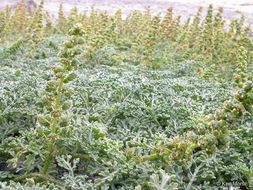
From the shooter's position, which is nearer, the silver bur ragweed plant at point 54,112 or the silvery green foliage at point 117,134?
the silver bur ragweed plant at point 54,112

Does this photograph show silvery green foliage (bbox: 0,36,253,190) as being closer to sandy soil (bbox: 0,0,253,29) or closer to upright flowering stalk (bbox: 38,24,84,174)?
upright flowering stalk (bbox: 38,24,84,174)

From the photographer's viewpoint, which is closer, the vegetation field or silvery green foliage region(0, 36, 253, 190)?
the vegetation field

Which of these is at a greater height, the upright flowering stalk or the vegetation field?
the upright flowering stalk

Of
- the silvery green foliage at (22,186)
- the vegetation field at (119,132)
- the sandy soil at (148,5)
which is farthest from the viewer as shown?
the sandy soil at (148,5)

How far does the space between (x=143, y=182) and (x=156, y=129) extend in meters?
0.68

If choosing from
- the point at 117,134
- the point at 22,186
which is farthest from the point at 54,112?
the point at 117,134

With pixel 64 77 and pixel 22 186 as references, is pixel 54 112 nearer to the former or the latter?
pixel 64 77

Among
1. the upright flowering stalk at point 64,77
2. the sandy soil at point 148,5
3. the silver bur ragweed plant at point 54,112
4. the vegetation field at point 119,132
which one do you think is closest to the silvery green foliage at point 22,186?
the vegetation field at point 119,132

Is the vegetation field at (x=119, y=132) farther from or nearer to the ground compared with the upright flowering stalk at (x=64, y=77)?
nearer to the ground

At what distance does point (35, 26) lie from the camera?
500 centimetres

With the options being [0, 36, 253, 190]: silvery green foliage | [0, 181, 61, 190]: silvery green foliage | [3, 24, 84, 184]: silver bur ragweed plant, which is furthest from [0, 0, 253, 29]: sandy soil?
[0, 181, 61, 190]: silvery green foliage

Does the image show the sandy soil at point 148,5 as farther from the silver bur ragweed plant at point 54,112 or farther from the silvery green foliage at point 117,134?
the silver bur ragweed plant at point 54,112

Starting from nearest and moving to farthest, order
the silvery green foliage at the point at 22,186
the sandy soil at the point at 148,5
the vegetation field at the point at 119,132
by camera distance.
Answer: the silvery green foliage at the point at 22,186 < the vegetation field at the point at 119,132 < the sandy soil at the point at 148,5

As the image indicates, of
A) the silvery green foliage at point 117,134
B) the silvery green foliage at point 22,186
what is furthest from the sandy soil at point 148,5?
the silvery green foliage at point 22,186
